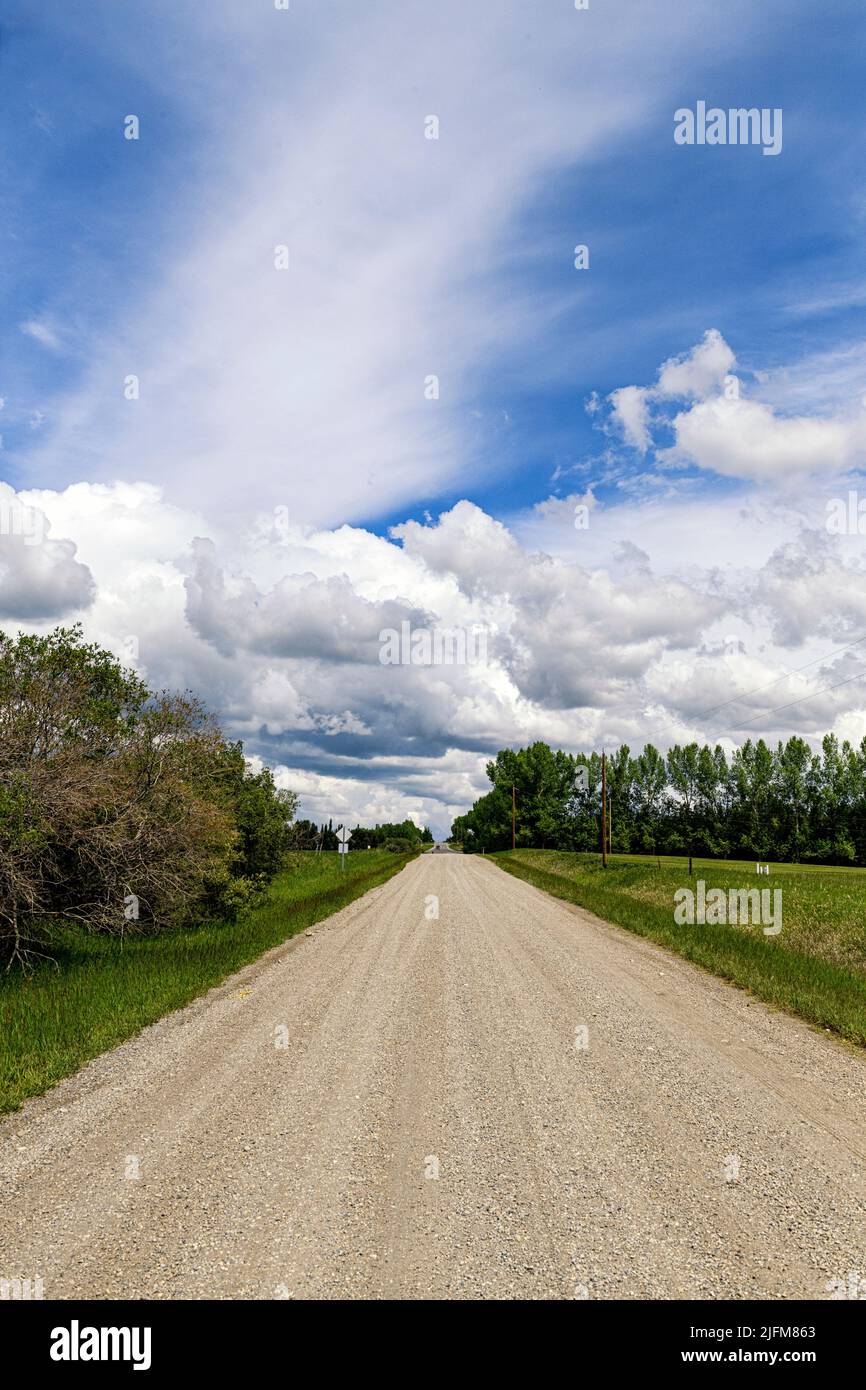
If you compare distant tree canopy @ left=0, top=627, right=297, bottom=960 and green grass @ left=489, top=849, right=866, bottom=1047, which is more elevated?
distant tree canopy @ left=0, top=627, right=297, bottom=960

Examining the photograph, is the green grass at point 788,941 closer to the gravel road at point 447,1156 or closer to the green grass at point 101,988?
the gravel road at point 447,1156

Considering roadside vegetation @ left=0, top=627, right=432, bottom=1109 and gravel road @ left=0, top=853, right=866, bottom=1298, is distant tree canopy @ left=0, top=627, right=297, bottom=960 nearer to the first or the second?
roadside vegetation @ left=0, top=627, right=432, bottom=1109

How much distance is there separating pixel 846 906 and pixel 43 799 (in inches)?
699

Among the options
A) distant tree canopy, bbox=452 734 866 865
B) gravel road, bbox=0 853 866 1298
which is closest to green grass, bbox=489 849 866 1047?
gravel road, bbox=0 853 866 1298

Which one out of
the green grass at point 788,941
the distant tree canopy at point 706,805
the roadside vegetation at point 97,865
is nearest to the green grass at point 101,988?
the roadside vegetation at point 97,865

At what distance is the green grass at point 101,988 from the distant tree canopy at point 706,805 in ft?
251

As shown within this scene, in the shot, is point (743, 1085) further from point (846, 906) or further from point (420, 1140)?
point (846, 906)

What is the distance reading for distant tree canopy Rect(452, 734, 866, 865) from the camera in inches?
3391

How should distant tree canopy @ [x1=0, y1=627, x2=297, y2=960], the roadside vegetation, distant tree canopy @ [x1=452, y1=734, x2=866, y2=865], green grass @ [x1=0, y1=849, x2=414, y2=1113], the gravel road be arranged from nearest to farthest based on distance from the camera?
the gravel road
green grass @ [x1=0, y1=849, x2=414, y2=1113]
the roadside vegetation
distant tree canopy @ [x1=0, y1=627, x2=297, y2=960]
distant tree canopy @ [x1=452, y1=734, x2=866, y2=865]

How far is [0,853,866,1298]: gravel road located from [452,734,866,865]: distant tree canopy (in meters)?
82.2

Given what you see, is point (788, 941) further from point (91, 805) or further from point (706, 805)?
point (706, 805)

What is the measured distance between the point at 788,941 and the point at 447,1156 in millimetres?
13576

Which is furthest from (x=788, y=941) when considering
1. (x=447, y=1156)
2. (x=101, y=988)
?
(x=101, y=988)

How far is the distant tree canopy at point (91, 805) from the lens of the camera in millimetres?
12984
